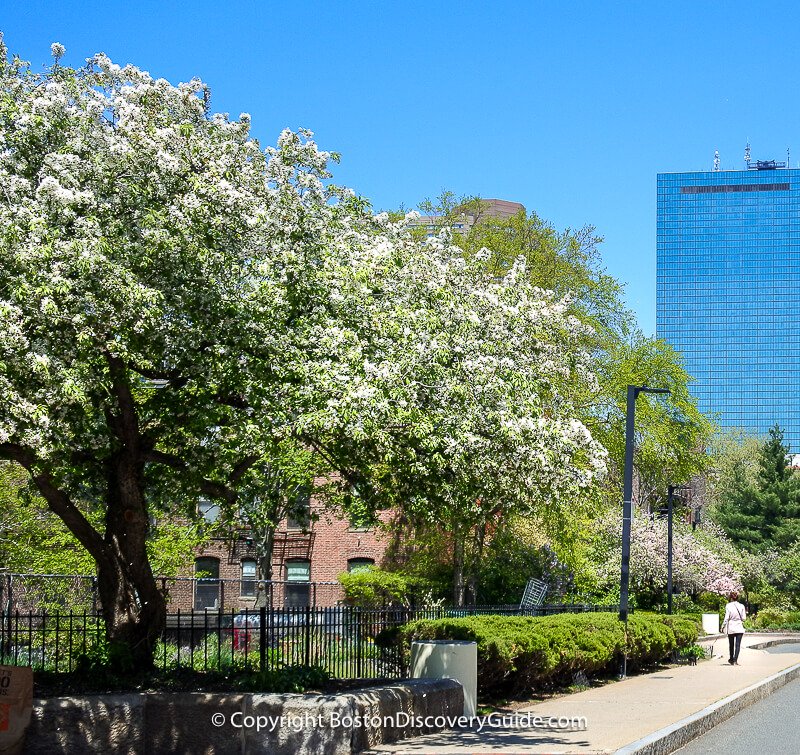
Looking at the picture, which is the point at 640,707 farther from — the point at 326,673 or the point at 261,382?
the point at 261,382

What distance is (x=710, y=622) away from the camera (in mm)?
41781

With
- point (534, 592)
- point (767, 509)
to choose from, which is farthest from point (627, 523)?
point (767, 509)

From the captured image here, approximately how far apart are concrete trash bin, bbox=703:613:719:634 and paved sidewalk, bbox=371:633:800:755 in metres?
17.1

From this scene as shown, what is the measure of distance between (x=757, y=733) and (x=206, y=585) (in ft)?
95.8

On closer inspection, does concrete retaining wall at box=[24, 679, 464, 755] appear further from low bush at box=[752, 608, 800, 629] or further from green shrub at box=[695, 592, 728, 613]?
low bush at box=[752, 608, 800, 629]

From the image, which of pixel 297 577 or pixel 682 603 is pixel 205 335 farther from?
pixel 682 603

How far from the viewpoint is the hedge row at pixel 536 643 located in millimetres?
15711

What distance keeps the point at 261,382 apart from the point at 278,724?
12.3ft

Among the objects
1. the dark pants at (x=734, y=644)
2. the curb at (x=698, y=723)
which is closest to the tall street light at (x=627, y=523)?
the curb at (x=698, y=723)

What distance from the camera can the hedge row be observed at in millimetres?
15711

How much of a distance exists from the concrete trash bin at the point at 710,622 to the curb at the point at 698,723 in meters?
20.2

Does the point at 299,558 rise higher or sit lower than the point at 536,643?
lower

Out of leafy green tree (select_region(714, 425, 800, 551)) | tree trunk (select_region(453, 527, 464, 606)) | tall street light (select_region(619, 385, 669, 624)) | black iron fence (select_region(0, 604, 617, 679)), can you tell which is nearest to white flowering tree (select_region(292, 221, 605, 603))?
black iron fence (select_region(0, 604, 617, 679))

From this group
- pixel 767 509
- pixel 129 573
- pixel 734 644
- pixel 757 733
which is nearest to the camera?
pixel 129 573
